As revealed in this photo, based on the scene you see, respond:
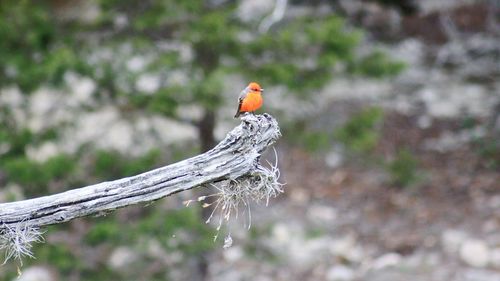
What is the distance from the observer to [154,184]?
428 cm

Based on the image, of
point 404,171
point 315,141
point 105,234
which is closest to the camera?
point 105,234

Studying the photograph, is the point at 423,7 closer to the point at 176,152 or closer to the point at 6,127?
the point at 176,152

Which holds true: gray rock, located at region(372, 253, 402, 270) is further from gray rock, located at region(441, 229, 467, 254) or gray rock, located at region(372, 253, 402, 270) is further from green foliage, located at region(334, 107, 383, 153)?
green foliage, located at region(334, 107, 383, 153)

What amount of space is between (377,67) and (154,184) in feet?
20.1

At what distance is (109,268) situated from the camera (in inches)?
411

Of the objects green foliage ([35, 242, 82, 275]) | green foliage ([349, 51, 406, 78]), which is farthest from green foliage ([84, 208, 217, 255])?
green foliage ([349, 51, 406, 78])

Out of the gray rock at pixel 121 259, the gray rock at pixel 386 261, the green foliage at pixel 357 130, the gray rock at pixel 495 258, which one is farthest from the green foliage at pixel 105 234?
the gray rock at pixel 495 258

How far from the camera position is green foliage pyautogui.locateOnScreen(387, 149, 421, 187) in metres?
14.7

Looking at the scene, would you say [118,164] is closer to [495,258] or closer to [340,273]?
[340,273]

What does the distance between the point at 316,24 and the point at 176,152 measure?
2.41 m

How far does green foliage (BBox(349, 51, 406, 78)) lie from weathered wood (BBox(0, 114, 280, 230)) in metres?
5.84

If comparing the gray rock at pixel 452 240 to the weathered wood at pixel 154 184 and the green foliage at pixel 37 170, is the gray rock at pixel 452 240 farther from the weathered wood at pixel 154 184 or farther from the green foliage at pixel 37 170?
the weathered wood at pixel 154 184

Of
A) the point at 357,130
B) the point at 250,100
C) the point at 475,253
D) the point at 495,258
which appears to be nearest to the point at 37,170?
the point at 357,130

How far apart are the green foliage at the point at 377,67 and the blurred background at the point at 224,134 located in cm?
2
